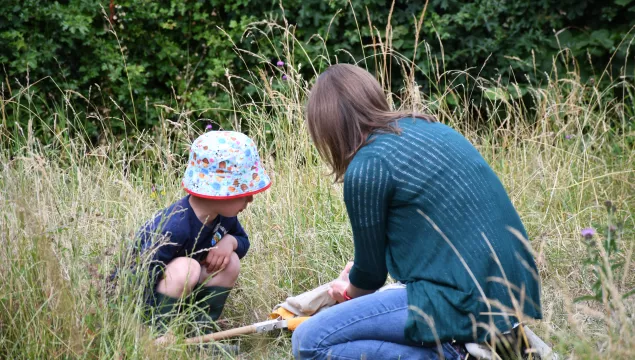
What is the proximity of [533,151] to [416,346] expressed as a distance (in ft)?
8.34

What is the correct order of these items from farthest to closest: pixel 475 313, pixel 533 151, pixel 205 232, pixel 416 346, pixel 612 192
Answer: pixel 533 151, pixel 612 192, pixel 205 232, pixel 416 346, pixel 475 313

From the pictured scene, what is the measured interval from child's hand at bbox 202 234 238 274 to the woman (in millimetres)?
775

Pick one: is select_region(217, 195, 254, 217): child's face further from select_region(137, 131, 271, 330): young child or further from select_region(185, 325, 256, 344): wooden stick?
select_region(185, 325, 256, 344): wooden stick

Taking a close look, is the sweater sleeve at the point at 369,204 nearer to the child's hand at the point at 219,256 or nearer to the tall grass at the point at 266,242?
the tall grass at the point at 266,242

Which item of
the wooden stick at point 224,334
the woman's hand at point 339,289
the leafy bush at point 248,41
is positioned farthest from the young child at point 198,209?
the leafy bush at point 248,41

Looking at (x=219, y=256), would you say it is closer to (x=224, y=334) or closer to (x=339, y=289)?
(x=224, y=334)

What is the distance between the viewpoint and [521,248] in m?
2.61

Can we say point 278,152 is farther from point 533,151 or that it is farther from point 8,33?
point 8,33

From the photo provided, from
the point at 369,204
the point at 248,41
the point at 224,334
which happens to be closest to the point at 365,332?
the point at 369,204

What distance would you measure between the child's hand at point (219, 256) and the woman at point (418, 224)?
30.5 inches

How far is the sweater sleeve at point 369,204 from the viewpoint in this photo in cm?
252

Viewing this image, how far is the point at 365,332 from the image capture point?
274 cm

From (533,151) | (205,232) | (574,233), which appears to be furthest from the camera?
(533,151)

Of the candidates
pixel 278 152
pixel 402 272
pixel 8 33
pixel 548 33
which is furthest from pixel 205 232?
pixel 548 33
